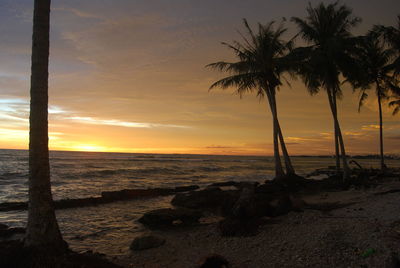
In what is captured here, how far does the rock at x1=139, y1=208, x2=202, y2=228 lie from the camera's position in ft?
35.0

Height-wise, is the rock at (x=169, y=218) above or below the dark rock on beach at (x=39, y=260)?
below

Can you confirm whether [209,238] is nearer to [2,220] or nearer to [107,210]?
[107,210]

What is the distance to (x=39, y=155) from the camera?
19.6 feet

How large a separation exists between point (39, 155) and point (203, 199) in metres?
9.98

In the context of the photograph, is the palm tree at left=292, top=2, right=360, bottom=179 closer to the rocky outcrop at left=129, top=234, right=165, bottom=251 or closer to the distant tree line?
the distant tree line

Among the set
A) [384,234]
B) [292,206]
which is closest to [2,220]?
[292,206]

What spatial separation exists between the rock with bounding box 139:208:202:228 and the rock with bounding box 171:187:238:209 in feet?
10.8

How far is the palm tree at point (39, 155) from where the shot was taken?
5.96m

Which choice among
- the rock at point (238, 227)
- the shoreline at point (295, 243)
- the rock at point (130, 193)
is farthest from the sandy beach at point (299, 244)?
the rock at point (130, 193)

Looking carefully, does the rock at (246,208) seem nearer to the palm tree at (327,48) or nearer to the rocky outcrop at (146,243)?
the rocky outcrop at (146,243)

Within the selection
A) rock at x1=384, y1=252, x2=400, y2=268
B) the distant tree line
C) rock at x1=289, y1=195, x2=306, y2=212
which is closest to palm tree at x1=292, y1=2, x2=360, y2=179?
the distant tree line

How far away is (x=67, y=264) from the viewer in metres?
5.36

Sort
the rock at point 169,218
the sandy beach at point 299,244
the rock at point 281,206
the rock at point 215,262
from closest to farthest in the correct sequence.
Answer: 1. the sandy beach at point 299,244
2. the rock at point 215,262
3. the rock at point 281,206
4. the rock at point 169,218

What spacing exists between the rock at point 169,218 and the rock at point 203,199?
10.8ft
